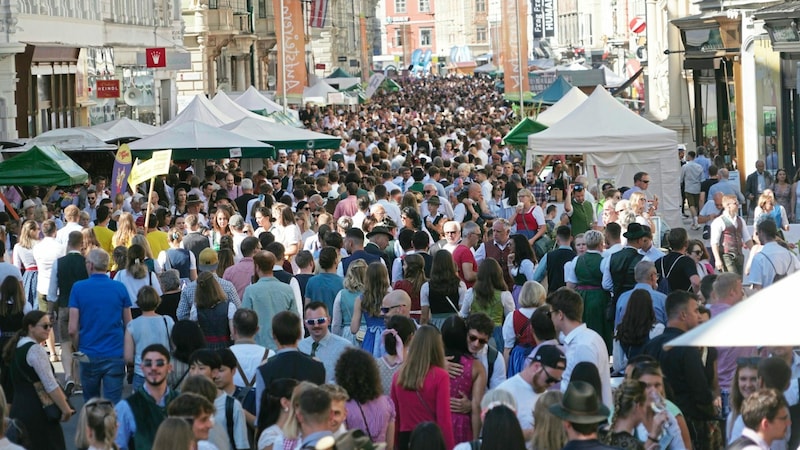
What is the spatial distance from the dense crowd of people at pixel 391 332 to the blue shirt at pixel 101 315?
0.05 feet

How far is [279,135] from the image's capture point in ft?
78.3

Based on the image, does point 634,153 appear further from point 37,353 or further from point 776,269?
point 37,353

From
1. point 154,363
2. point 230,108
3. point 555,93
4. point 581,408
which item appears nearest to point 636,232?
point 154,363

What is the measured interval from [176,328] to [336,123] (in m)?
40.0

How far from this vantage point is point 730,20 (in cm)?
2820

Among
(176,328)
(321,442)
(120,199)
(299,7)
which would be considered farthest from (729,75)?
(321,442)

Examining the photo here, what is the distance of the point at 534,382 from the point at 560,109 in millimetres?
20127

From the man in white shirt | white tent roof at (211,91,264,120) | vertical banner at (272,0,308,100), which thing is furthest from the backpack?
vertical banner at (272,0,308,100)

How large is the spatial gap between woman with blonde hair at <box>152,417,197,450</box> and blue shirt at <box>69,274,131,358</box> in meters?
4.56

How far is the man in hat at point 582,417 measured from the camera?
6195 millimetres

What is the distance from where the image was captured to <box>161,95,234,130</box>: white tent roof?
971 inches

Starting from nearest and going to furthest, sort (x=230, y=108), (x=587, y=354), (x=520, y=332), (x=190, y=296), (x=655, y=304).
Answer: (x=587, y=354)
(x=520, y=332)
(x=655, y=304)
(x=190, y=296)
(x=230, y=108)

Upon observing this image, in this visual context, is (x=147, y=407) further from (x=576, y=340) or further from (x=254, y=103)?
(x=254, y=103)

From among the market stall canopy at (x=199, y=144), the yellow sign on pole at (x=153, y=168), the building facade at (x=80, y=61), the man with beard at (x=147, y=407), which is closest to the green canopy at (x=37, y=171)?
the yellow sign on pole at (x=153, y=168)
